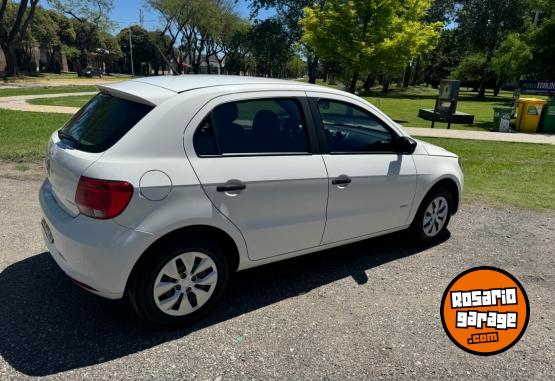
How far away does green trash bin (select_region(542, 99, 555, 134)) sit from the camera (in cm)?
1546

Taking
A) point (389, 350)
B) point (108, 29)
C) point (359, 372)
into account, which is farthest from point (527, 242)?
point (108, 29)

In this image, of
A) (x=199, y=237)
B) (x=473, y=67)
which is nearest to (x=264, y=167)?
(x=199, y=237)

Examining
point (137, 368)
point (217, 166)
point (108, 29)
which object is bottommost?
point (137, 368)

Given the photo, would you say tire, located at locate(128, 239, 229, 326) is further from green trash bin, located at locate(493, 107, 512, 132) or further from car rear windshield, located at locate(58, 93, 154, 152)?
green trash bin, located at locate(493, 107, 512, 132)

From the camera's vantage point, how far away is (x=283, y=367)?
2689 millimetres

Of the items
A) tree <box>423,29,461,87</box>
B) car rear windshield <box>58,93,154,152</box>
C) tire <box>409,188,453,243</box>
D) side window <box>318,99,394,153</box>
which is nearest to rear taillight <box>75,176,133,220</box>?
car rear windshield <box>58,93,154,152</box>

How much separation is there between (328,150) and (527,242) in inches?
115

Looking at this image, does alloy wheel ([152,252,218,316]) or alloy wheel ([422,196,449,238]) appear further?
alloy wheel ([422,196,449,238])

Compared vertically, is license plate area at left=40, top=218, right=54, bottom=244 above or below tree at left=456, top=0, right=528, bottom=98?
below

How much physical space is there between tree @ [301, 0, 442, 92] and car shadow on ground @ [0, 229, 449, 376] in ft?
51.6

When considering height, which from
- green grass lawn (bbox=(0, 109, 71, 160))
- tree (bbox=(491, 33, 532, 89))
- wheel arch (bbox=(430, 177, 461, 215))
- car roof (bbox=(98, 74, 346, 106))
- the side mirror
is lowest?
green grass lawn (bbox=(0, 109, 71, 160))

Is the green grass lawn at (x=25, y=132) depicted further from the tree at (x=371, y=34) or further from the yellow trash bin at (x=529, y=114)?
the yellow trash bin at (x=529, y=114)

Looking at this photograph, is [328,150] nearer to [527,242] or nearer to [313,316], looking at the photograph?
[313,316]
